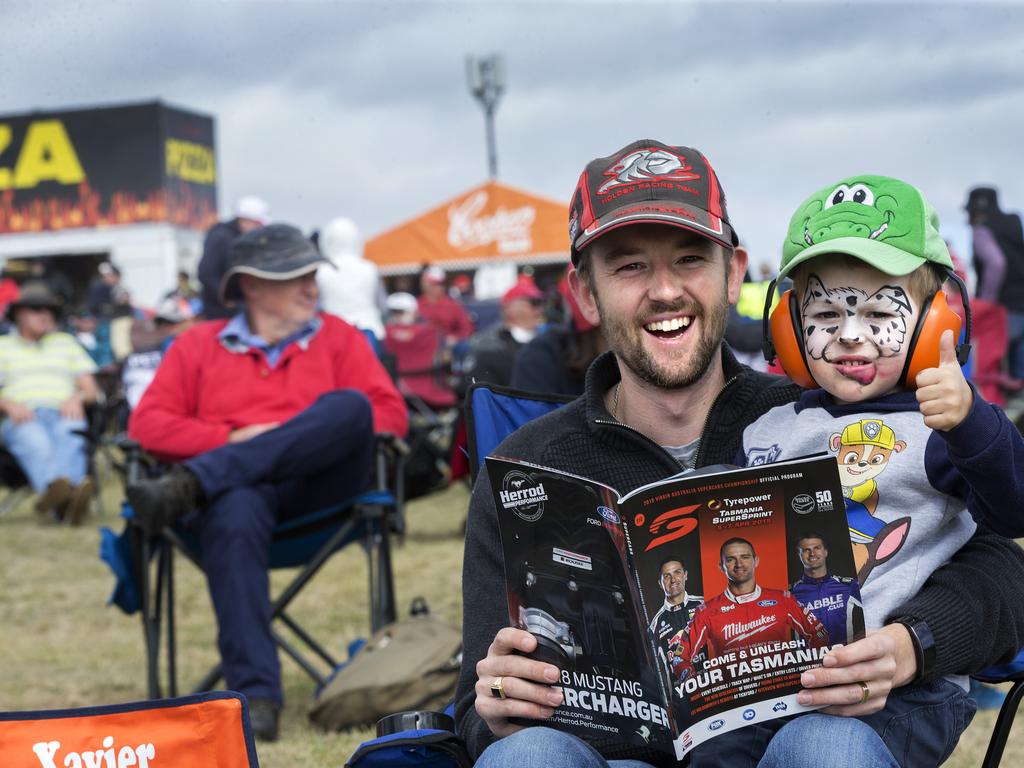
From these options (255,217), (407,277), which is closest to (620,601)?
(255,217)

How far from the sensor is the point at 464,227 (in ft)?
67.1

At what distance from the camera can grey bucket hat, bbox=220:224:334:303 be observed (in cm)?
468

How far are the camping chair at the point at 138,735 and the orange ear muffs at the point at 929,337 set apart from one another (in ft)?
3.72

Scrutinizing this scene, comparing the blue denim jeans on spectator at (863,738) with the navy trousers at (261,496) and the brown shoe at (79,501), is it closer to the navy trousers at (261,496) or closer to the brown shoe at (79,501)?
the navy trousers at (261,496)

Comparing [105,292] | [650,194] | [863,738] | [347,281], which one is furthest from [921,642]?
[105,292]

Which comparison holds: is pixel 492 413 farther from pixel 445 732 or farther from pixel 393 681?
pixel 393 681

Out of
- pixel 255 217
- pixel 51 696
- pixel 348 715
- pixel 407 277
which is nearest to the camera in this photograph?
pixel 348 715

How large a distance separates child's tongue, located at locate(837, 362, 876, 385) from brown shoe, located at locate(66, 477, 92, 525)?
303 inches

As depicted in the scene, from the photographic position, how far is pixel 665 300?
7.37 ft

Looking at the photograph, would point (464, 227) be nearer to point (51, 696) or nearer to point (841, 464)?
point (51, 696)

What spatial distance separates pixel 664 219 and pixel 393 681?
2290mm

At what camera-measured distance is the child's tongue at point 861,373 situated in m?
2.09

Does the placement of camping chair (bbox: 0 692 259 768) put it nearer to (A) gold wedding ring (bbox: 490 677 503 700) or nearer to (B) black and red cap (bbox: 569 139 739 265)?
(A) gold wedding ring (bbox: 490 677 503 700)

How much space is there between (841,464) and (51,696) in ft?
11.9
